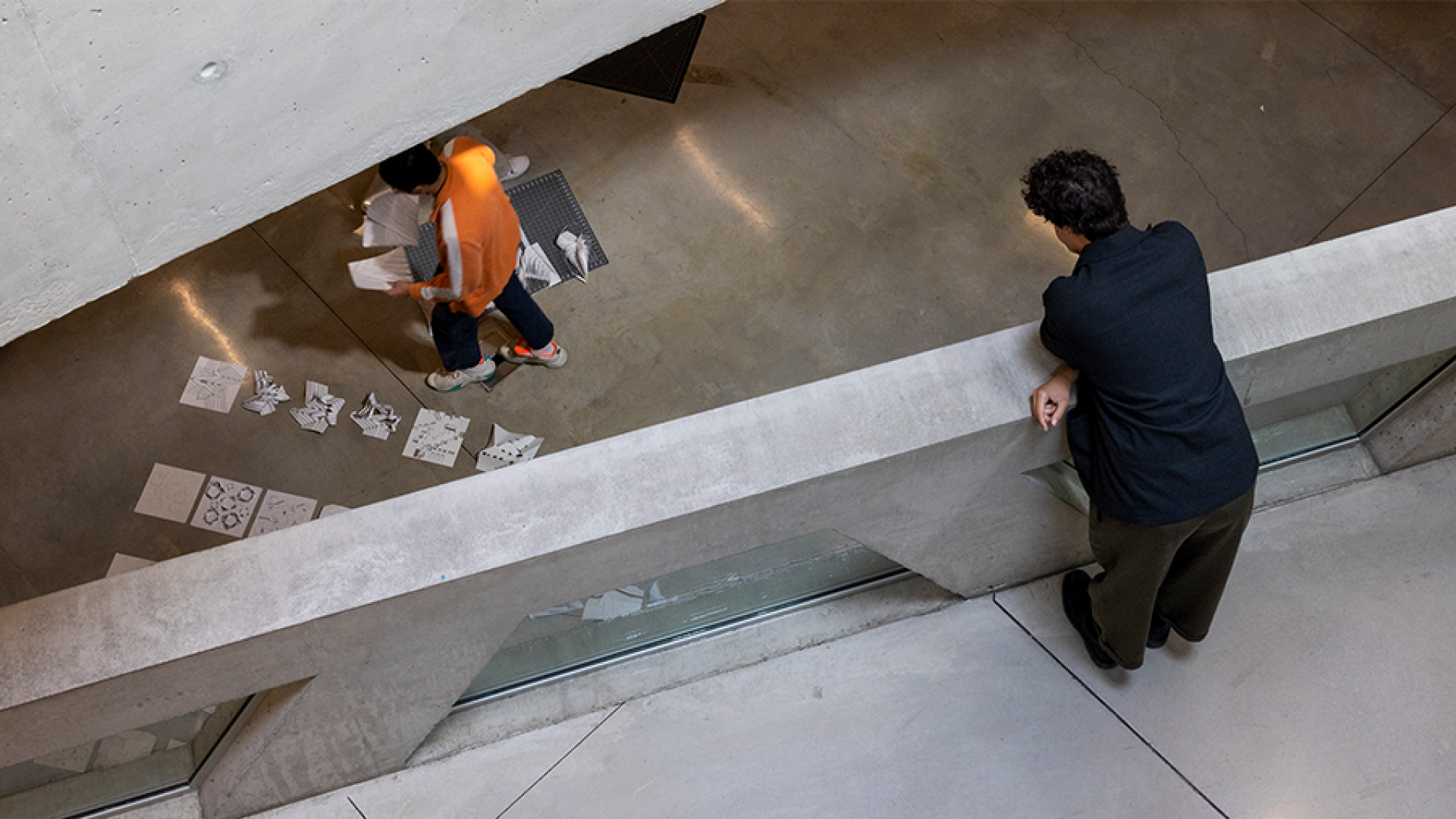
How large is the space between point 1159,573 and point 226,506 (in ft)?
10.7

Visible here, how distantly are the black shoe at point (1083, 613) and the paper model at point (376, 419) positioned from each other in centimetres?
252

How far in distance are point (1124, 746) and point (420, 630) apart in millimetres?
1931

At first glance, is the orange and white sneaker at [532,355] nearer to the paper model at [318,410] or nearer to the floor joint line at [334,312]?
the floor joint line at [334,312]

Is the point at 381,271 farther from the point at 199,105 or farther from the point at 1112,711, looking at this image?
the point at 1112,711

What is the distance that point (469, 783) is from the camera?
2854 millimetres

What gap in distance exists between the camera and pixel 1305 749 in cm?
295

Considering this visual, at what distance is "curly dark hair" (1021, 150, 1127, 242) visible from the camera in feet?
7.74

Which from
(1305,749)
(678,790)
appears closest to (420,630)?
(678,790)

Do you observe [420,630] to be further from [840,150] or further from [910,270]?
[840,150]

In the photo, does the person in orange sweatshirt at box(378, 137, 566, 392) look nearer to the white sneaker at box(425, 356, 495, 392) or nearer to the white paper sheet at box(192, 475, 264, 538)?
the white sneaker at box(425, 356, 495, 392)

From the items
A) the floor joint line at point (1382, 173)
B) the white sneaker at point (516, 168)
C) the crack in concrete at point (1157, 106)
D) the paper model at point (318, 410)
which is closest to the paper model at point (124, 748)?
the paper model at point (318, 410)

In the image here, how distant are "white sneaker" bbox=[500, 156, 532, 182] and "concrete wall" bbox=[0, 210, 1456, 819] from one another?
2453 mm

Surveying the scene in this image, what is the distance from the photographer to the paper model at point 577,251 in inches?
169

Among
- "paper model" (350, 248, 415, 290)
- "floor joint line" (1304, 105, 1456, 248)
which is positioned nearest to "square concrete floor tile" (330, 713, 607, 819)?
"paper model" (350, 248, 415, 290)
